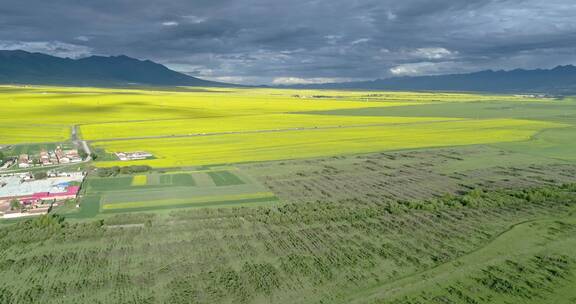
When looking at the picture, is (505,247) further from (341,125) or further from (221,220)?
(341,125)

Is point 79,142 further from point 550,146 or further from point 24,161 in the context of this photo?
point 550,146

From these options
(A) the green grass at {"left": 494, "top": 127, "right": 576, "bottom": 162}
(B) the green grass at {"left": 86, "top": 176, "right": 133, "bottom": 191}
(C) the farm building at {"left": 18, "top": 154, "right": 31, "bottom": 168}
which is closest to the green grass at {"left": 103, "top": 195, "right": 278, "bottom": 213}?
(B) the green grass at {"left": 86, "top": 176, "right": 133, "bottom": 191}

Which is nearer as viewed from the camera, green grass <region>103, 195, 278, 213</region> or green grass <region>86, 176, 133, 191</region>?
green grass <region>103, 195, 278, 213</region>

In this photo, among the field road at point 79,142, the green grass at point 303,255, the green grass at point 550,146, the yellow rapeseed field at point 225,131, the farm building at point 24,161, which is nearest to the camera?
the green grass at point 303,255

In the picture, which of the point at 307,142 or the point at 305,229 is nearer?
the point at 305,229

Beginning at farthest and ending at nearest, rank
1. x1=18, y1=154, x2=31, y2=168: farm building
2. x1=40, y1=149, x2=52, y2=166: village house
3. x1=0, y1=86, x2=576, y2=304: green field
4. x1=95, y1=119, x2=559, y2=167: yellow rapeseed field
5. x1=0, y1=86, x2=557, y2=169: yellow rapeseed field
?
x1=0, y1=86, x2=557, y2=169: yellow rapeseed field
x1=95, y1=119, x2=559, y2=167: yellow rapeseed field
x1=40, y1=149, x2=52, y2=166: village house
x1=18, y1=154, x2=31, y2=168: farm building
x1=0, y1=86, x2=576, y2=304: green field

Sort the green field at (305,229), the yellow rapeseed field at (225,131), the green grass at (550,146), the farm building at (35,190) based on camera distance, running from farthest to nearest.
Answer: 1. the yellow rapeseed field at (225,131)
2. the green grass at (550,146)
3. the farm building at (35,190)
4. the green field at (305,229)

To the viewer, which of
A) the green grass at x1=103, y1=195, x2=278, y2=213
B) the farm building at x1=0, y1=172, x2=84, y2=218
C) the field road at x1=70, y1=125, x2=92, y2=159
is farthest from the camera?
the field road at x1=70, y1=125, x2=92, y2=159

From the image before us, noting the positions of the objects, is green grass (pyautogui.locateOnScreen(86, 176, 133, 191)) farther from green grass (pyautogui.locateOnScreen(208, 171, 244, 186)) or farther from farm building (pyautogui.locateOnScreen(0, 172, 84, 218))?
green grass (pyautogui.locateOnScreen(208, 171, 244, 186))

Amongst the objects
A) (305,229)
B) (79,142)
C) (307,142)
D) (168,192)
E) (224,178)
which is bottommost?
(305,229)

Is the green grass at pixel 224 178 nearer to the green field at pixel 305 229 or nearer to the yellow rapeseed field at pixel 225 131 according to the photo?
the green field at pixel 305 229


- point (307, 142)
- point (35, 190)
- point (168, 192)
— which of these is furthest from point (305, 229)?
point (307, 142)

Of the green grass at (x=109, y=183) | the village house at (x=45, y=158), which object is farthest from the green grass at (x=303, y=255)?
the village house at (x=45, y=158)
